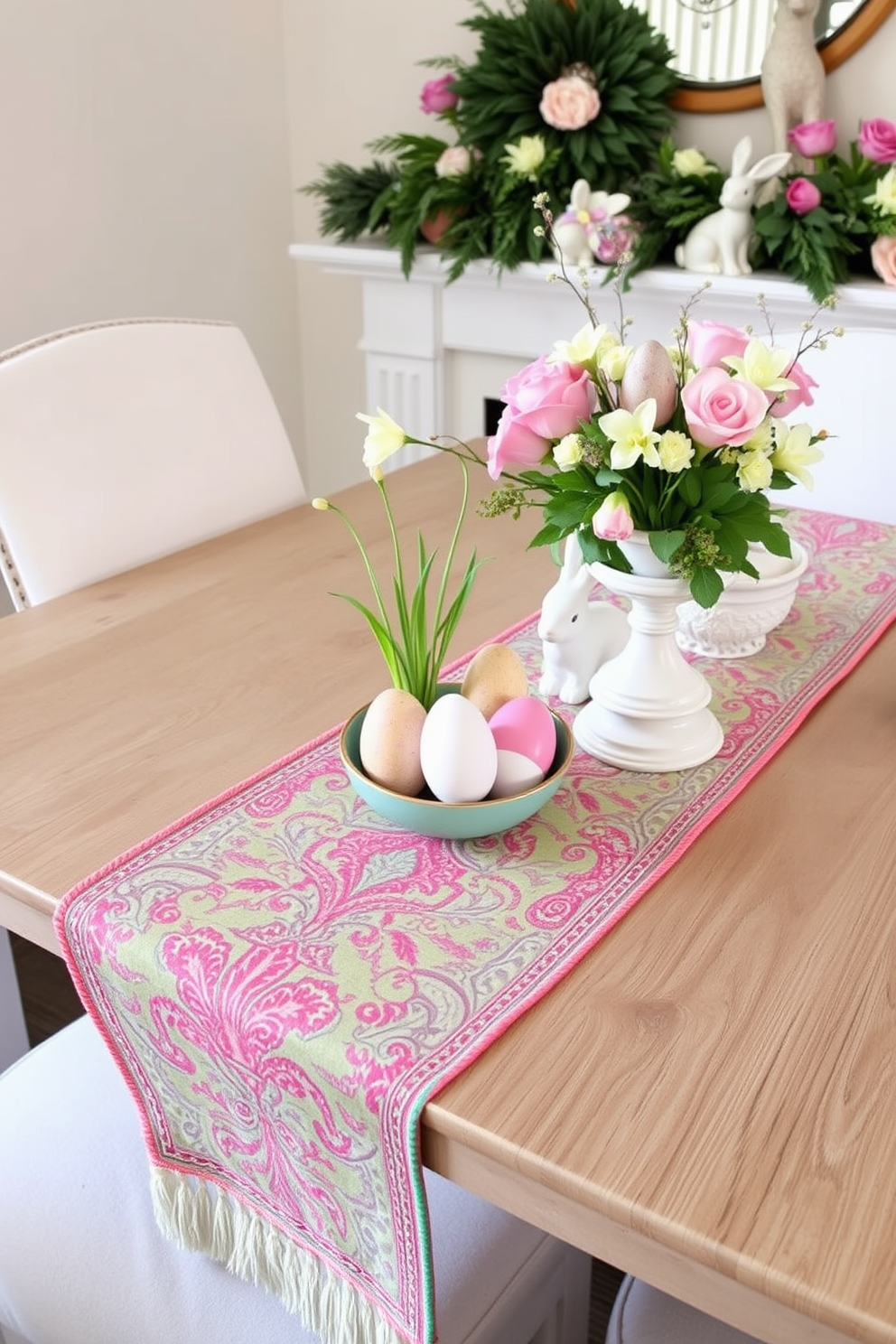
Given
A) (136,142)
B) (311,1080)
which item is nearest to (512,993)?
(311,1080)

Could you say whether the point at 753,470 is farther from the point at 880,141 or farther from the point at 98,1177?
the point at 880,141

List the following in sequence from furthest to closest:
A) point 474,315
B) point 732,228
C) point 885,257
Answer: point 474,315 → point 732,228 → point 885,257

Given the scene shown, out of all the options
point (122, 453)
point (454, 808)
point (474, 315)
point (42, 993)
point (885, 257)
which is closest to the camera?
point (454, 808)

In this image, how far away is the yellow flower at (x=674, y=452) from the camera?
0.88 meters

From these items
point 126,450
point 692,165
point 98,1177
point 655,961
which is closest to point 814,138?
point 692,165

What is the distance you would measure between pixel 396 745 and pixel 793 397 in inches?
16.4

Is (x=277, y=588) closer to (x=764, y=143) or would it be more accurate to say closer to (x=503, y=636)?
(x=503, y=636)

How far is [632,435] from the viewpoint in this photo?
2.90ft

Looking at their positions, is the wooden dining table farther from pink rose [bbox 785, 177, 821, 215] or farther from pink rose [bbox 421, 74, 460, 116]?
pink rose [bbox 421, 74, 460, 116]

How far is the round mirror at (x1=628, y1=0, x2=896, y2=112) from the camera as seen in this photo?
2209 millimetres

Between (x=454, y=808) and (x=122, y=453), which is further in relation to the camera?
(x=122, y=453)

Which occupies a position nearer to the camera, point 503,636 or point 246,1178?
point 246,1178

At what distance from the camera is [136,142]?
A: 2613 mm

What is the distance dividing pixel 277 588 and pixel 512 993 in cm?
75
